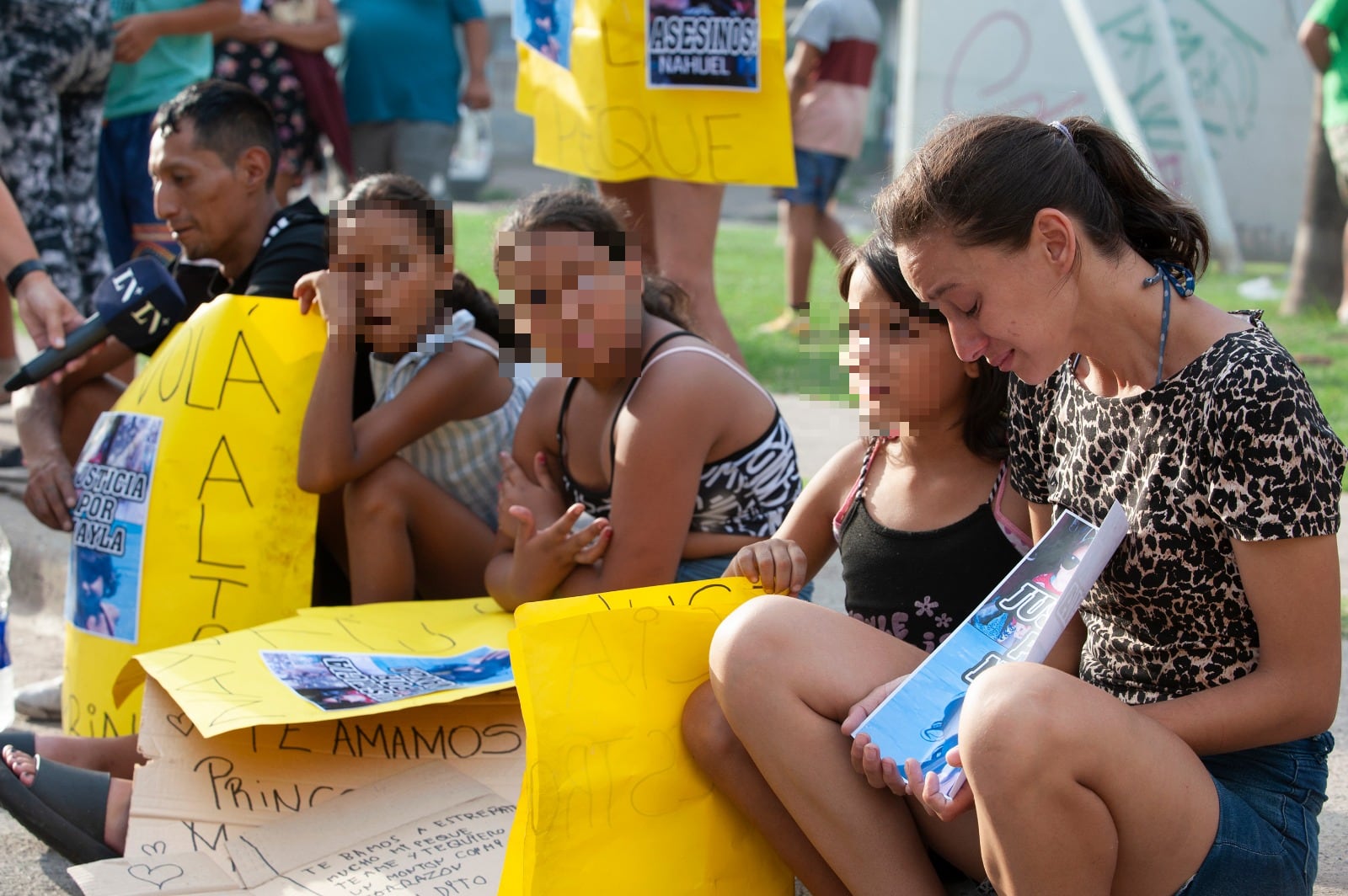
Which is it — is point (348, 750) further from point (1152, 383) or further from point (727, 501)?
point (1152, 383)

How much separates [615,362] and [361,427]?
2.18 feet

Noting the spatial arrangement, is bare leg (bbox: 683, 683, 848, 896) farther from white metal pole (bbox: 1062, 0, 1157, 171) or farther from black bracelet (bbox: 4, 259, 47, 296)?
white metal pole (bbox: 1062, 0, 1157, 171)

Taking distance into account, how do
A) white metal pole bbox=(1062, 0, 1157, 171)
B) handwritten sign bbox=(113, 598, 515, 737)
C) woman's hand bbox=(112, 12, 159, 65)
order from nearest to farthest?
1. handwritten sign bbox=(113, 598, 515, 737)
2. woman's hand bbox=(112, 12, 159, 65)
3. white metal pole bbox=(1062, 0, 1157, 171)

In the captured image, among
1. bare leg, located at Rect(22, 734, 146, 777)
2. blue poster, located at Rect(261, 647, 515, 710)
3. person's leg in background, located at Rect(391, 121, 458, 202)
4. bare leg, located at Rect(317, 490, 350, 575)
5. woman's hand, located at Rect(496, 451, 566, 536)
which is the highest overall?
person's leg in background, located at Rect(391, 121, 458, 202)

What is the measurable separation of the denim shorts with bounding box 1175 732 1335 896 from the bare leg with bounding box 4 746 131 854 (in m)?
1.68

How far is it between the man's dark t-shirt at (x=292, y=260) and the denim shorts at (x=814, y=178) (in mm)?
3666

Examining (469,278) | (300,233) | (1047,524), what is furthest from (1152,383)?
(300,233)

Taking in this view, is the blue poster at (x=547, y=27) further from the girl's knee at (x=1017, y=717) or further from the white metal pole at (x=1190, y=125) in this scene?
the white metal pole at (x=1190, y=125)

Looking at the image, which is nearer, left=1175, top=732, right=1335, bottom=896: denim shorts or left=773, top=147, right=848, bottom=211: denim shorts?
left=1175, top=732, right=1335, bottom=896: denim shorts

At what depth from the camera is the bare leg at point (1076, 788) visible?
5.06ft

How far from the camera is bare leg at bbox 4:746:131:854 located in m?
2.39

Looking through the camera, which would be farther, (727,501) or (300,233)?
(300,233)

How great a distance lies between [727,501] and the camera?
8.47 ft

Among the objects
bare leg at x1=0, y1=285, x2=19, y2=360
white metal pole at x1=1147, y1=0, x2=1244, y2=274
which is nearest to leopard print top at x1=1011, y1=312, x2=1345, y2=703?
bare leg at x1=0, y1=285, x2=19, y2=360
